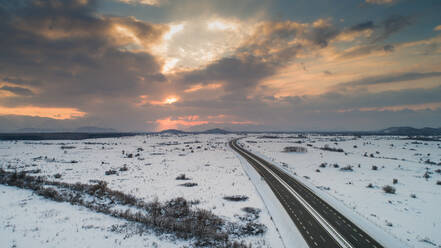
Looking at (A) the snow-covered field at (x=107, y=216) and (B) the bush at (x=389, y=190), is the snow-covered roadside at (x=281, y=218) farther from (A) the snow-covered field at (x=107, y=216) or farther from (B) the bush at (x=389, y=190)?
(B) the bush at (x=389, y=190)

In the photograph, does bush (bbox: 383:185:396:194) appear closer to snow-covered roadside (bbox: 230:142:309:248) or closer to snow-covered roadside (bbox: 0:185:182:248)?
snow-covered roadside (bbox: 230:142:309:248)

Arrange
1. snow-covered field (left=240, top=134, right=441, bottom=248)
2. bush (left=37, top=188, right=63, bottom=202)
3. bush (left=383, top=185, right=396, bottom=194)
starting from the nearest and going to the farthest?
snow-covered field (left=240, top=134, right=441, bottom=248)
bush (left=37, top=188, right=63, bottom=202)
bush (left=383, top=185, right=396, bottom=194)

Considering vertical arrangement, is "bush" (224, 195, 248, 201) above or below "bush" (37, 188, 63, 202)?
below

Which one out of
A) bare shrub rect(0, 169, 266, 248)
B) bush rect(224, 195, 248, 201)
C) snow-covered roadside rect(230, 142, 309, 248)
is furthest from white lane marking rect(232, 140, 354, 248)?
bush rect(224, 195, 248, 201)

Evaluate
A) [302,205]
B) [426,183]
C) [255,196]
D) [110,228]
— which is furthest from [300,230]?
[426,183]

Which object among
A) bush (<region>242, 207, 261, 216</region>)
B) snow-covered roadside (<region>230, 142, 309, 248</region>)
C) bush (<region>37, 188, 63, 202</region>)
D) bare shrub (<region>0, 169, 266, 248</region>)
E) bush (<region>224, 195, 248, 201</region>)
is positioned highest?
bush (<region>37, 188, 63, 202</region>)

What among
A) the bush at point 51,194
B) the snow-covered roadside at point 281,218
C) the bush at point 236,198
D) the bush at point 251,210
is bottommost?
the snow-covered roadside at point 281,218

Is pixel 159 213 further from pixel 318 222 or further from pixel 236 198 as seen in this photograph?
pixel 318 222

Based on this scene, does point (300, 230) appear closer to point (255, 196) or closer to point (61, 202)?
point (255, 196)

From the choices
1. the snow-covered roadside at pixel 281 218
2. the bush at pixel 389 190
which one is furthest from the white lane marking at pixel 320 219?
the bush at pixel 389 190
